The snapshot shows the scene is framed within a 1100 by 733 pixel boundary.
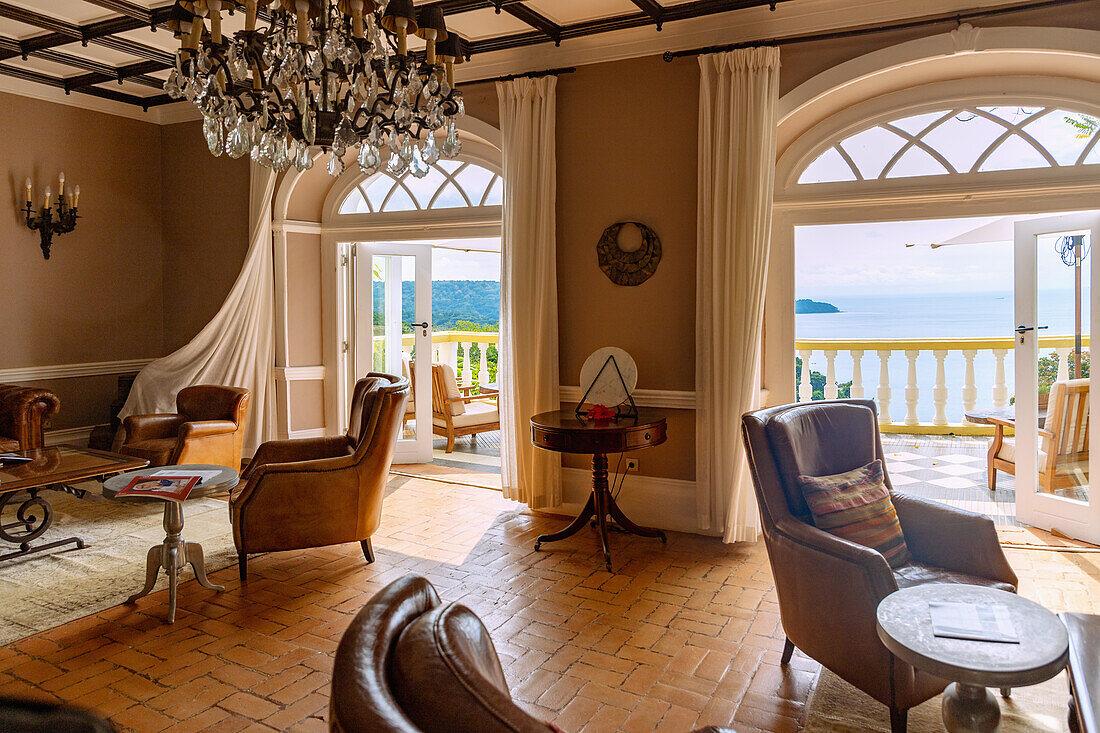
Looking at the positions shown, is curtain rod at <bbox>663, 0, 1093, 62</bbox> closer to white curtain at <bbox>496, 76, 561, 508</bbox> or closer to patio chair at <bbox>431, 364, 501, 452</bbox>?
white curtain at <bbox>496, 76, 561, 508</bbox>

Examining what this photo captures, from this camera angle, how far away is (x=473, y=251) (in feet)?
34.5

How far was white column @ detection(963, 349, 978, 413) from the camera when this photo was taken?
6953 mm

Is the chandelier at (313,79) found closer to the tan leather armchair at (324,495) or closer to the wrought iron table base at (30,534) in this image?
the tan leather armchair at (324,495)

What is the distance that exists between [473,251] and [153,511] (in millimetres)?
6185

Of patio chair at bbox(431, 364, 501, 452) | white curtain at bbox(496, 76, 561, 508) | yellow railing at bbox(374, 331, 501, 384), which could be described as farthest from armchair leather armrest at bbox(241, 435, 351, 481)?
yellow railing at bbox(374, 331, 501, 384)

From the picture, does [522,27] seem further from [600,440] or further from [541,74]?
[600,440]

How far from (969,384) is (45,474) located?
7114mm

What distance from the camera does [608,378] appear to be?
4594mm

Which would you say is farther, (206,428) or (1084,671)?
(206,428)

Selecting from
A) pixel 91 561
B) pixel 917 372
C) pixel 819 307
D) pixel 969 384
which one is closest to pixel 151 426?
pixel 91 561

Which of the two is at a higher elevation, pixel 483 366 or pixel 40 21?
pixel 40 21

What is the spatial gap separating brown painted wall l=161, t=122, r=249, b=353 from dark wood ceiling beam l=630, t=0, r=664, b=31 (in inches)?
144

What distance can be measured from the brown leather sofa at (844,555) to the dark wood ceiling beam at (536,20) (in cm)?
279

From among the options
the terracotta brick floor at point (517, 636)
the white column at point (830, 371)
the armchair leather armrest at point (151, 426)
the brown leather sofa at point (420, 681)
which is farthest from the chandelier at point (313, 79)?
the white column at point (830, 371)
